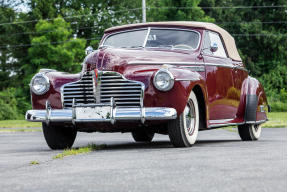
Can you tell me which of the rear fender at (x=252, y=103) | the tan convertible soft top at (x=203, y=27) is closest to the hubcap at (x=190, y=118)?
the tan convertible soft top at (x=203, y=27)

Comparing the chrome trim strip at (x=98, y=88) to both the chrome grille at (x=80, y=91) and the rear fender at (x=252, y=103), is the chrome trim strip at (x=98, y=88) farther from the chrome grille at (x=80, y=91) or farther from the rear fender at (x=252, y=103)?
the rear fender at (x=252, y=103)

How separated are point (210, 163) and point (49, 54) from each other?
43357 mm

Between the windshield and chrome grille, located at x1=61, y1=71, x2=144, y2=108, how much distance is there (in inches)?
54.6

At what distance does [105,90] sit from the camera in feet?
26.8

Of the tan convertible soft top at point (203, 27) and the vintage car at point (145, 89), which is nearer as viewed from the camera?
the vintage car at point (145, 89)

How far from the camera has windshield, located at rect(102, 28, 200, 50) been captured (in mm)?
9422

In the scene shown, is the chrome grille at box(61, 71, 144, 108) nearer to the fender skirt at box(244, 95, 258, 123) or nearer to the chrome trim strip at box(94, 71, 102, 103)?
the chrome trim strip at box(94, 71, 102, 103)

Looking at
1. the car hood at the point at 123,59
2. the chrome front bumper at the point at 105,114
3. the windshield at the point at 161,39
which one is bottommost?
the chrome front bumper at the point at 105,114

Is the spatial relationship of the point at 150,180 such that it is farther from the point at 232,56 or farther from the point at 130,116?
the point at 232,56

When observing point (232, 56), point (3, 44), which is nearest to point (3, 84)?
point (3, 44)

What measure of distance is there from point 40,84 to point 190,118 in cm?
230

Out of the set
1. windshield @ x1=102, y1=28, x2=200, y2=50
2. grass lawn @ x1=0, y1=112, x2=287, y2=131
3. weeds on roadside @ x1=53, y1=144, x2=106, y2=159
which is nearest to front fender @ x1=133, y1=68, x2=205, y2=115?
weeds on roadside @ x1=53, y1=144, x2=106, y2=159

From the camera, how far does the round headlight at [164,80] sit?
7.92 metres

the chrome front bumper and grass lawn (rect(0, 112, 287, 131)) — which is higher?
the chrome front bumper
